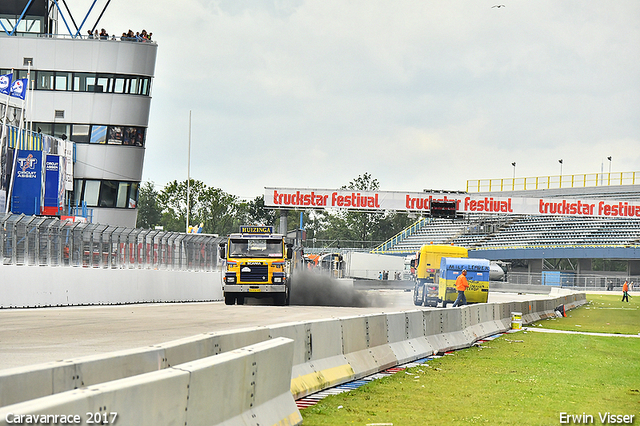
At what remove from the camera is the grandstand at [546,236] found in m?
80.9

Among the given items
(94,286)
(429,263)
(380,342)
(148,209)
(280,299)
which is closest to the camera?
(380,342)

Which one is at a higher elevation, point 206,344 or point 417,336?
point 206,344

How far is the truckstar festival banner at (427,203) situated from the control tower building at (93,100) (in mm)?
11089

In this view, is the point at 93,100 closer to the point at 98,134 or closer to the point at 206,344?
the point at 98,134

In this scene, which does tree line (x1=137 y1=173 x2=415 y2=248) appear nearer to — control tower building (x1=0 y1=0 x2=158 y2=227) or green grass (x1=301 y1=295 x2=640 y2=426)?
control tower building (x1=0 y1=0 x2=158 y2=227)

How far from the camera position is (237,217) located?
122188mm

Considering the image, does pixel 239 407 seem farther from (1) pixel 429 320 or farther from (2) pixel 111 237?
(2) pixel 111 237

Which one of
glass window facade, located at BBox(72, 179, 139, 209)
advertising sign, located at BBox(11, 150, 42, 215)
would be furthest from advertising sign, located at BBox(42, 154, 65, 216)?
glass window facade, located at BBox(72, 179, 139, 209)

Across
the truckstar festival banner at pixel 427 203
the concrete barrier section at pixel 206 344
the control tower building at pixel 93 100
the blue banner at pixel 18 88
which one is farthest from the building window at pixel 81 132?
the concrete barrier section at pixel 206 344

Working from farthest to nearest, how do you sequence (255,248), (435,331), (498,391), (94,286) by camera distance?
(255,248) → (94,286) → (435,331) → (498,391)

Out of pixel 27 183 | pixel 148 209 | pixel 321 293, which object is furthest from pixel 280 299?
pixel 148 209

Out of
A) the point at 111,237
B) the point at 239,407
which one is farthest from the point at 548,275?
the point at 239,407

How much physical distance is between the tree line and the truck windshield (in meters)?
65.2

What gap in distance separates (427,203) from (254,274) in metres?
31.8
